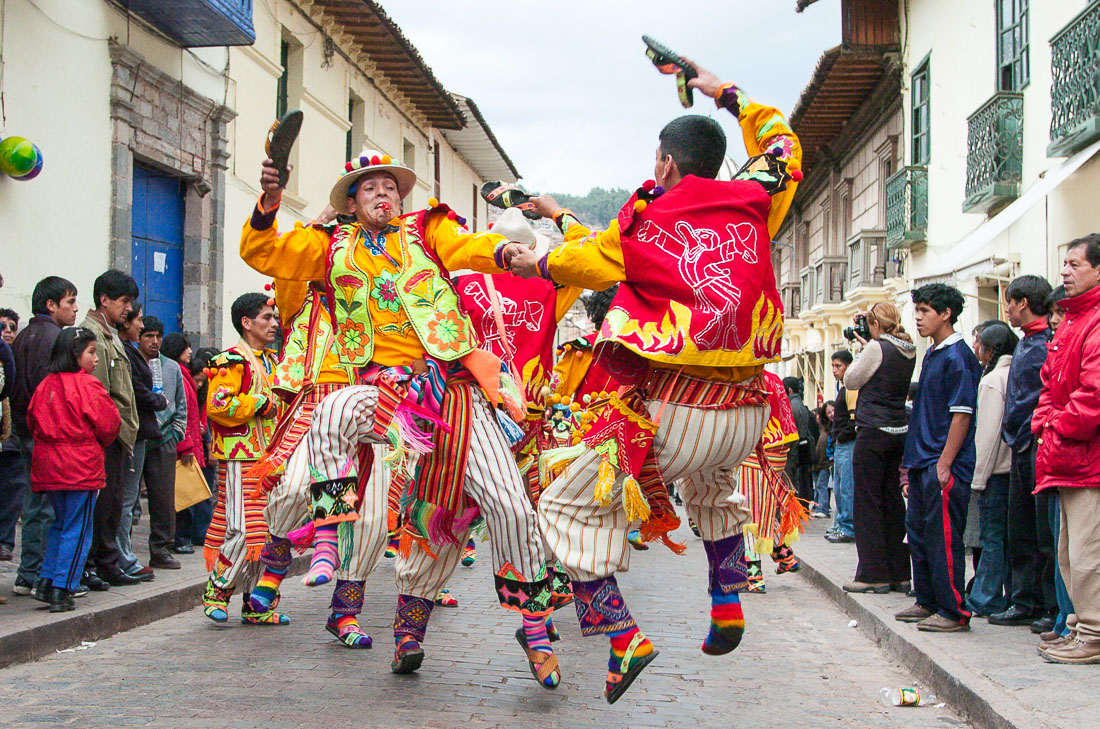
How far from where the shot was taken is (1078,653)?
562 cm

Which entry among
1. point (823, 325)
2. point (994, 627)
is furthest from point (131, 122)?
point (823, 325)

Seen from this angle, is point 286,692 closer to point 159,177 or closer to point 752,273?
point 752,273

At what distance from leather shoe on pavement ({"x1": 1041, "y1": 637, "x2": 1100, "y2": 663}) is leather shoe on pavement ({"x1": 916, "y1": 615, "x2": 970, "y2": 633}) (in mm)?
909

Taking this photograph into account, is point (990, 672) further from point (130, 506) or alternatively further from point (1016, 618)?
point (130, 506)

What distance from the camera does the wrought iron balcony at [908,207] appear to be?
750 inches

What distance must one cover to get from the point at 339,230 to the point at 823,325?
80.3ft

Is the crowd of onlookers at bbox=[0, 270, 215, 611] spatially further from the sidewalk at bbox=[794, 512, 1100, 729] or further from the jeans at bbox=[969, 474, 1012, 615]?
the jeans at bbox=[969, 474, 1012, 615]

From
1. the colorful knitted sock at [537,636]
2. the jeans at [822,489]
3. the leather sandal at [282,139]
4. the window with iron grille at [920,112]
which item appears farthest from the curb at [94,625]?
the window with iron grille at [920,112]

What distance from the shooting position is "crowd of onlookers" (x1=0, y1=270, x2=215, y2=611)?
6.58 m

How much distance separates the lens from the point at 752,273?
158 inches

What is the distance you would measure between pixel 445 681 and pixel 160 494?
4.59 m

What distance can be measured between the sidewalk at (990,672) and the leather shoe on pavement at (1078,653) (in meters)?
0.06

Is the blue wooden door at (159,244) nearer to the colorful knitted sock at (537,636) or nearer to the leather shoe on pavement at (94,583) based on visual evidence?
the leather shoe on pavement at (94,583)

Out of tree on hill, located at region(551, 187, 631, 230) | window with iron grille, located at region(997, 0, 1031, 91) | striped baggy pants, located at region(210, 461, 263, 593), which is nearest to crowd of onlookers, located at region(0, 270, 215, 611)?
striped baggy pants, located at region(210, 461, 263, 593)
